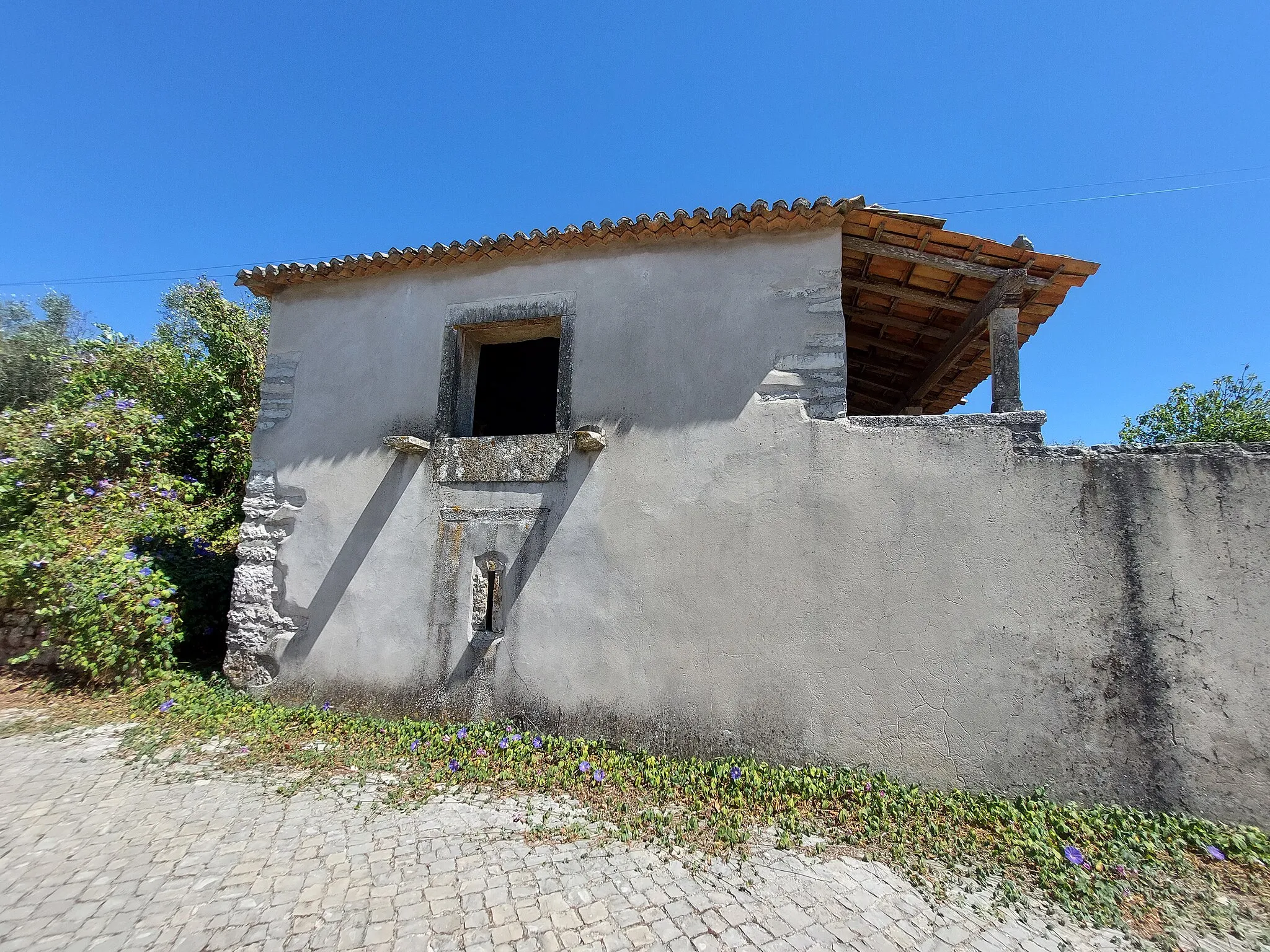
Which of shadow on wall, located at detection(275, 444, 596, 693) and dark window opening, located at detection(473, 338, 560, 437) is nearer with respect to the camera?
shadow on wall, located at detection(275, 444, 596, 693)

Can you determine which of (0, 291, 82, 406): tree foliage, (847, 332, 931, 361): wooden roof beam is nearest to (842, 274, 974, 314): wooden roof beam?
(847, 332, 931, 361): wooden roof beam

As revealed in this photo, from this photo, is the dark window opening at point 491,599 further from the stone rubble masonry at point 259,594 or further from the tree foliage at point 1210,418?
the tree foliage at point 1210,418

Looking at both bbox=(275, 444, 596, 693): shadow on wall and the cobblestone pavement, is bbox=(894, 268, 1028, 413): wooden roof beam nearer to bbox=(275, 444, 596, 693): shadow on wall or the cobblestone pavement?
bbox=(275, 444, 596, 693): shadow on wall

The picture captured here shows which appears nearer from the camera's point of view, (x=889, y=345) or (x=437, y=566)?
(x=437, y=566)

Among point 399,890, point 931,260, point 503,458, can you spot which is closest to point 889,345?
point 931,260

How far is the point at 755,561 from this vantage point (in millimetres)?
4348

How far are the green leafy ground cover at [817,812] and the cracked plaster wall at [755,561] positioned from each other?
7.2 inches

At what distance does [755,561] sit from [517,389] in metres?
4.77

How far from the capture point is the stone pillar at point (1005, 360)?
169 inches

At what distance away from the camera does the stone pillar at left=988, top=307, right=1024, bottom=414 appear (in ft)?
14.1

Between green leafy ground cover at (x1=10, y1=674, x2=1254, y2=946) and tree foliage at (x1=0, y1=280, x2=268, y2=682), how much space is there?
3.28ft

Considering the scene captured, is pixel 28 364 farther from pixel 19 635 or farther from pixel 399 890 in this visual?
pixel 399 890

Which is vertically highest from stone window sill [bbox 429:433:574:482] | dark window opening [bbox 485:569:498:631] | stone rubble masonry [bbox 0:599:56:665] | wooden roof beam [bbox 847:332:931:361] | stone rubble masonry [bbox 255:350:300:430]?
wooden roof beam [bbox 847:332:931:361]

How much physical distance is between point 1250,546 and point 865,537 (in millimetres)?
2290
